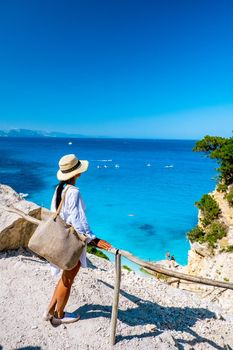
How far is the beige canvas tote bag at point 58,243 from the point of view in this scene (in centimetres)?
405

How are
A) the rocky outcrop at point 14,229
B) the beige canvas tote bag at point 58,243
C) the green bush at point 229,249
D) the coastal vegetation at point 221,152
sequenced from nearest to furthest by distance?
the beige canvas tote bag at point 58,243 < the rocky outcrop at point 14,229 < the green bush at point 229,249 < the coastal vegetation at point 221,152

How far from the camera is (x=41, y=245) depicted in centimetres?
410

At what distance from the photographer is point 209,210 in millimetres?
15227

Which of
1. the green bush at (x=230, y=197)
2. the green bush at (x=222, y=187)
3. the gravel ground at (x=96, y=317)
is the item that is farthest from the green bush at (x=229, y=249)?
the gravel ground at (x=96, y=317)

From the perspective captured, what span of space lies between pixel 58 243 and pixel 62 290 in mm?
881

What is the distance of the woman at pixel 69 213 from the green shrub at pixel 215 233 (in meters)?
10.7

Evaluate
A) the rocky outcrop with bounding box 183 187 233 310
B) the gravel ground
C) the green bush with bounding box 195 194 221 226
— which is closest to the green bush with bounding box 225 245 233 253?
the rocky outcrop with bounding box 183 187 233 310

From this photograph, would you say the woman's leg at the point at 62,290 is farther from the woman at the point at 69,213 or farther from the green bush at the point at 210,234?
the green bush at the point at 210,234

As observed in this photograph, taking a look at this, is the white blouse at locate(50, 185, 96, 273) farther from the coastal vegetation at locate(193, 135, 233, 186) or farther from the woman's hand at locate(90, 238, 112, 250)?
the coastal vegetation at locate(193, 135, 233, 186)

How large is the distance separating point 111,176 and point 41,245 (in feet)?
205

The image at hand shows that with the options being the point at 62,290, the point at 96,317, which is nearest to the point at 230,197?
the point at 96,317

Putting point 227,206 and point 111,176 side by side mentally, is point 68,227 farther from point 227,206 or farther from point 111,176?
point 111,176

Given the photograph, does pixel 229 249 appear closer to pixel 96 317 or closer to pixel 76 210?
pixel 96 317

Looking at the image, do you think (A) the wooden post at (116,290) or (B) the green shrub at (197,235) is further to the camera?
(B) the green shrub at (197,235)
